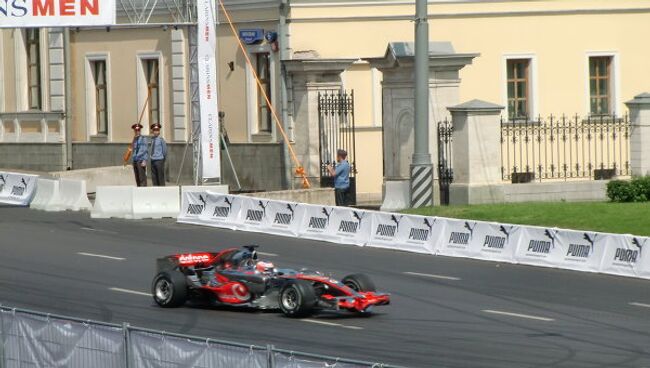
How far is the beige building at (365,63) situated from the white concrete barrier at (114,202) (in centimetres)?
659

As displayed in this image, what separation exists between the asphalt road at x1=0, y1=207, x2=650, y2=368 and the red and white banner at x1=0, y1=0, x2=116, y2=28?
556cm

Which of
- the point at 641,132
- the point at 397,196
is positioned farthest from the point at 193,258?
the point at 641,132

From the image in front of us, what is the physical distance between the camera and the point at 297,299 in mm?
20875

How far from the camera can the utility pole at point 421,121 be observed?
33.3m

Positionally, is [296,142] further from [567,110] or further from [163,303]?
[163,303]

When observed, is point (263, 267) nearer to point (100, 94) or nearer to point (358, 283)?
point (358, 283)

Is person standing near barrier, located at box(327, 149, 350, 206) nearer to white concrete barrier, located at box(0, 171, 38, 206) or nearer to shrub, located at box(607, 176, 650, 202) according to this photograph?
shrub, located at box(607, 176, 650, 202)

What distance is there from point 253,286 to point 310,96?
18918 millimetres

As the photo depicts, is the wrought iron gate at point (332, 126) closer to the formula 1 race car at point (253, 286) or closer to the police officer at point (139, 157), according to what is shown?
the police officer at point (139, 157)

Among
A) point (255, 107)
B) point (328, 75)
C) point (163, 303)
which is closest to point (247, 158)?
point (255, 107)

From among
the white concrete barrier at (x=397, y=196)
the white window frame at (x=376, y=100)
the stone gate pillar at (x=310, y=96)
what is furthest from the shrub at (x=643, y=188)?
the white window frame at (x=376, y=100)

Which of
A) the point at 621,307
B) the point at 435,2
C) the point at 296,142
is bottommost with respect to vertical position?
the point at 621,307

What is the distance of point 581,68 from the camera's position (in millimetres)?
43969

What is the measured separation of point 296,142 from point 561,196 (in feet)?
24.1
